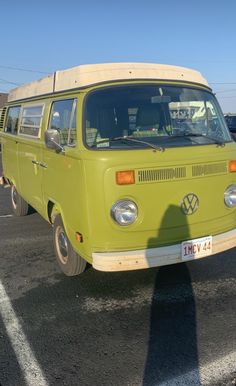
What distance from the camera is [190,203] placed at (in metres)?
4.06

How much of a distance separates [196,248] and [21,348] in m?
1.91

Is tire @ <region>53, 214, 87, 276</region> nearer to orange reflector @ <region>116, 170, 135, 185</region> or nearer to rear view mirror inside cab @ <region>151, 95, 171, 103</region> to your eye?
orange reflector @ <region>116, 170, 135, 185</region>

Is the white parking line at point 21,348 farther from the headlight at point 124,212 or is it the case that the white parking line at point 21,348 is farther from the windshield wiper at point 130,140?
the windshield wiper at point 130,140

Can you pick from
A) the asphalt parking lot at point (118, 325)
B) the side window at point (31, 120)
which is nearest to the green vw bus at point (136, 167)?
the side window at point (31, 120)

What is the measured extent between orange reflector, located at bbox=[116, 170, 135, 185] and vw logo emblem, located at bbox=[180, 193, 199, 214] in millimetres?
632

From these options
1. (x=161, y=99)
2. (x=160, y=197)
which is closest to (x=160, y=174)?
(x=160, y=197)

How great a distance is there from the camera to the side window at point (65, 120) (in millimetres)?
4199

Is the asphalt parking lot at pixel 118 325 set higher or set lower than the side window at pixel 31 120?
lower

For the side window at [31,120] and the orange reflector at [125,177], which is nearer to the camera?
the orange reflector at [125,177]

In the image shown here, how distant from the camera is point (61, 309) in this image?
4.05 metres

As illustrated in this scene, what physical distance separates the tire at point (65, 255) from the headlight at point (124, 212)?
97 centimetres

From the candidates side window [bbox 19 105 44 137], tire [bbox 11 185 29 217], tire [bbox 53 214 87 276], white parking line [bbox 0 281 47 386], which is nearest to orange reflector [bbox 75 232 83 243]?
tire [bbox 53 214 87 276]

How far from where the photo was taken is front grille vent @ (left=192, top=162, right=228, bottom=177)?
4035mm

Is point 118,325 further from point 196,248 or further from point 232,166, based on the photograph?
point 232,166
